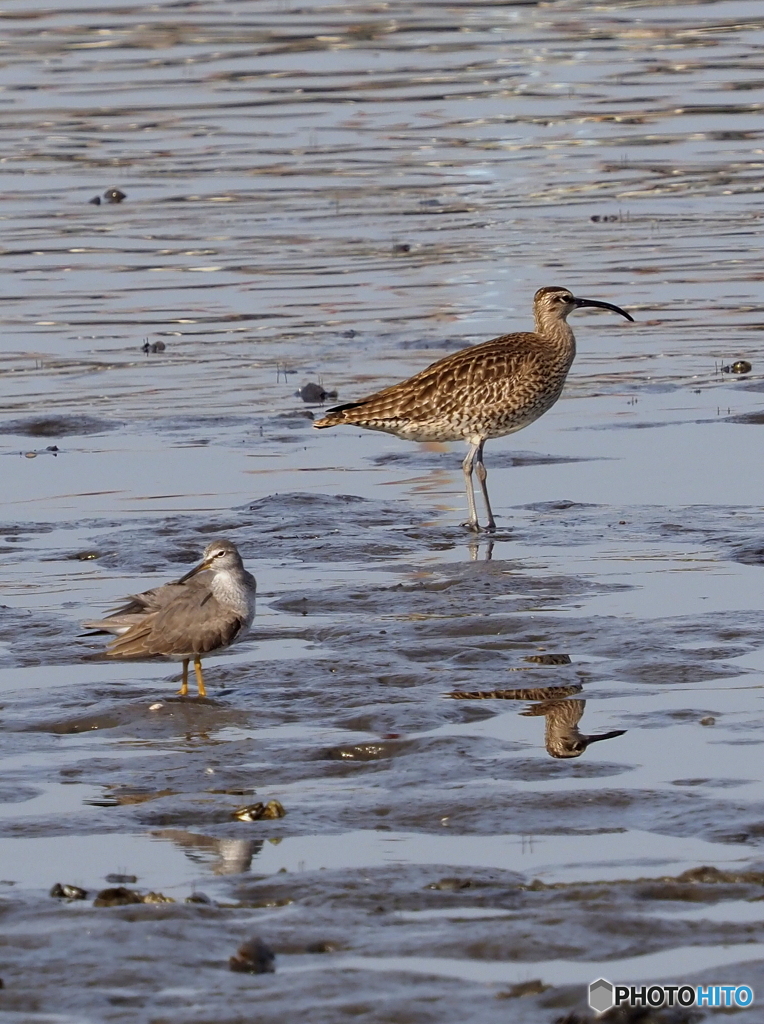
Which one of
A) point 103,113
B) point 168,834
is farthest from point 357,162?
point 168,834

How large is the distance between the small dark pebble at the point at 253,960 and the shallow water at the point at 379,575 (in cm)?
5

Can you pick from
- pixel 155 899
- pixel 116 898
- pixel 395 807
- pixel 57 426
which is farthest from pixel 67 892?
pixel 57 426

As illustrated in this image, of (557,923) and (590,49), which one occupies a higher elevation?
(590,49)

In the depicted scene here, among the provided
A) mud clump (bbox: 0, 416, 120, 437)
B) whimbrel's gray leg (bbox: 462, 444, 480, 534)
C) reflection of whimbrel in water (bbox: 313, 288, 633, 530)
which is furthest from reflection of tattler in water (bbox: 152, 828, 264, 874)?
mud clump (bbox: 0, 416, 120, 437)

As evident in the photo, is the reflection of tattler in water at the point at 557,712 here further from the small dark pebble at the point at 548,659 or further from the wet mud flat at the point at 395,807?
the small dark pebble at the point at 548,659

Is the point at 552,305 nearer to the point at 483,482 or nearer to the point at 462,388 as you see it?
the point at 462,388

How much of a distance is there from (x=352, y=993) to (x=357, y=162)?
23.7 meters

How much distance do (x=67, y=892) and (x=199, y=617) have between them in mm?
2778

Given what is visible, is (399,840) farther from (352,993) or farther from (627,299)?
(627,299)

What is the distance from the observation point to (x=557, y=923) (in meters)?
6.33

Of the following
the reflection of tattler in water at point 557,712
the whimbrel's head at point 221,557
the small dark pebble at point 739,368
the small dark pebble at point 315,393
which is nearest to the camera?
the reflection of tattler in water at point 557,712

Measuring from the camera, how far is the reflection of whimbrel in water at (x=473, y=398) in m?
13.8

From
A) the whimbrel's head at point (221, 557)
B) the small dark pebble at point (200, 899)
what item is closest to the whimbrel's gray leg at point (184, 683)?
the whimbrel's head at point (221, 557)

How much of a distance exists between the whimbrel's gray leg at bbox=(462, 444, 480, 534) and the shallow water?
9.2 inches
